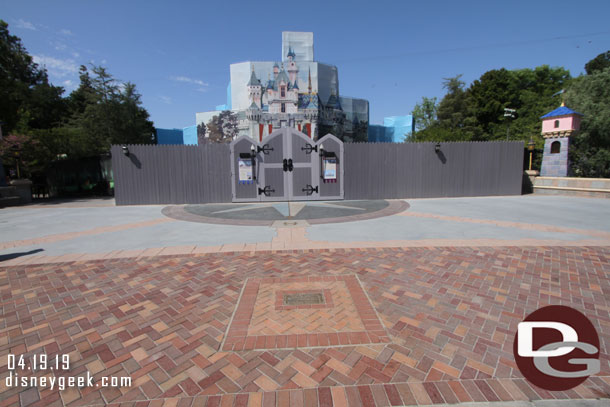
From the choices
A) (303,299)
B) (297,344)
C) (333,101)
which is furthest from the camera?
(333,101)

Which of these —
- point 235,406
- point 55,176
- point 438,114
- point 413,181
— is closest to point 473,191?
point 413,181

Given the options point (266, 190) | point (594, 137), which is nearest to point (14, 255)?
point (266, 190)

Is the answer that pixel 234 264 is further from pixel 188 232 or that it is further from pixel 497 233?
pixel 497 233

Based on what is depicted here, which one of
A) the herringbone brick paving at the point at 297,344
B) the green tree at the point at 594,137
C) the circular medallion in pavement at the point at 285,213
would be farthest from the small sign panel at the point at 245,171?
the green tree at the point at 594,137

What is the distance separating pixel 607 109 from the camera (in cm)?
1673

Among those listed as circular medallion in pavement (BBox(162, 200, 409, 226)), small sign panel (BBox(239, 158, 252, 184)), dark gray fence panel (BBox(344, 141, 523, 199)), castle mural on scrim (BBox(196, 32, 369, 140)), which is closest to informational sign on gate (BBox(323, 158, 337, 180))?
dark gray fence panel (BBox(344, 141, 523, 199))

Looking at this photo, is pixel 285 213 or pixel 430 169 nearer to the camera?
pixel 285 213

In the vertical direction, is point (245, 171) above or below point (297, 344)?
above

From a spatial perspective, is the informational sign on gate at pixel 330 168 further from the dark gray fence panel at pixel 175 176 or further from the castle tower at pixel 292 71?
the castle tower at pixel 292 71

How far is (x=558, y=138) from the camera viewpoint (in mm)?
14688

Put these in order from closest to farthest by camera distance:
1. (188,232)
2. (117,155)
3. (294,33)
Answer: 1. (188,232)
2. (117,155)
3. (294,33)

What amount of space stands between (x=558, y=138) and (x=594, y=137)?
15.2 ft

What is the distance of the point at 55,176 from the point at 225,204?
12200 millimetres

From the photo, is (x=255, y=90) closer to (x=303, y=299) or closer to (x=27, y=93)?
(x=27, y=93)
